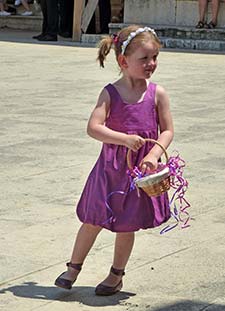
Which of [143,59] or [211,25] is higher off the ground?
[143,59]

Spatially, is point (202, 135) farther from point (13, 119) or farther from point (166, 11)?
point (166, 11)

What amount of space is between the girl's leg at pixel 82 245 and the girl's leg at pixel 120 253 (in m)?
0.12

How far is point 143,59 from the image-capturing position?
4602 mm

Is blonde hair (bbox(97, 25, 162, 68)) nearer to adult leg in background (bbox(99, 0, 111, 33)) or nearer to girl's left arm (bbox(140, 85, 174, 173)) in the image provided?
girl's left arm (bbox(140, 85, 174, 173))

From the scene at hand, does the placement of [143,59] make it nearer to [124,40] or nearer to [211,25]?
[124,40]

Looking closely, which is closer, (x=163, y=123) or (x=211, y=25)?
(x=163, y=123)

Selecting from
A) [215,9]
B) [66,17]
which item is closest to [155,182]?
[215,9]

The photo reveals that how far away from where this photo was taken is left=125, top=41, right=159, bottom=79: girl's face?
4.59 meters

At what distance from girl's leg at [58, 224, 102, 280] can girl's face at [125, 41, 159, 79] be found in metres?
0.78

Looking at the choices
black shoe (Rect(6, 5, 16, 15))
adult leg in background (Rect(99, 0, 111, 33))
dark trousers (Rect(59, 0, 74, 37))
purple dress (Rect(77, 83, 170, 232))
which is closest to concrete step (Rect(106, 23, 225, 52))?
adult leg in background (Rect(99, 0, 111, 33))

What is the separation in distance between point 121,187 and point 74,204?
187cm

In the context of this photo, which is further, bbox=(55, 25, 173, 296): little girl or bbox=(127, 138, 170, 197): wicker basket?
bbox=(55, 25, 173, 296): little girl

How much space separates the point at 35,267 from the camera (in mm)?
5105

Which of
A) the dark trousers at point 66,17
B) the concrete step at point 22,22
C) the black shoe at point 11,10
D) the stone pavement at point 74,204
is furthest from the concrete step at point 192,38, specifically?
the black shoe at point 11,10
